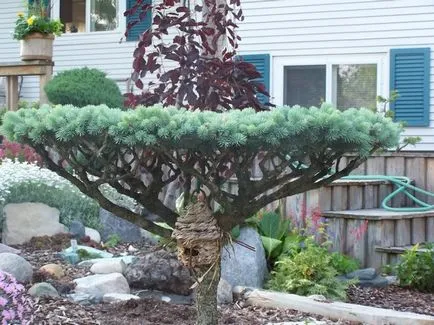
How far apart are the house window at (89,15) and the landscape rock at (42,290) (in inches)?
342

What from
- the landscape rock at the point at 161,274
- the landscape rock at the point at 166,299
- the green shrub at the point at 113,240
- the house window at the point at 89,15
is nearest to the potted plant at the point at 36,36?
the house window at the point at 89,15

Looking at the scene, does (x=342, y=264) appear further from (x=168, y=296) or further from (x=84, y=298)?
A: (x=84, y=298)

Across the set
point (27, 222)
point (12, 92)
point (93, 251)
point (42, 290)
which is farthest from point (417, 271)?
point (12, 92)

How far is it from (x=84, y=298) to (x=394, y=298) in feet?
7.01

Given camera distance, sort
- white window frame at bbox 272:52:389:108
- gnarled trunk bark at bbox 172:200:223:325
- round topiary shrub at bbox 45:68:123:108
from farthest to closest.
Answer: round topiary shrub at bbox 45:68:123:108 < white window frame at bbox 272:52:389:108 < gnarled trunk bark at bbox 172:200:223:325

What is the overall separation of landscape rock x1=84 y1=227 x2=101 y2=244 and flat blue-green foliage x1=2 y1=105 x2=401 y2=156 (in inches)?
179

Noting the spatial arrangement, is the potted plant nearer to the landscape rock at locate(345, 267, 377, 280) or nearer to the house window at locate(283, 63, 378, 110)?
the house window at locate(283, 63, 378, 110)

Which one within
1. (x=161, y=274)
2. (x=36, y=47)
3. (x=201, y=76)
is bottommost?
(x=161, y=274)

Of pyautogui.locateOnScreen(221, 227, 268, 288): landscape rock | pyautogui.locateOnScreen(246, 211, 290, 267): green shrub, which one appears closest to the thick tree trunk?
pyautogui.locateOnScreen(221, 227, 268, 288): landscape rock

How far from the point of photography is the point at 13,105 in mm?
11703

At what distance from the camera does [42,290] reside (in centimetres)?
494

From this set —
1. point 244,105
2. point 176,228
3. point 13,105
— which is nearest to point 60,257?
point 244,105

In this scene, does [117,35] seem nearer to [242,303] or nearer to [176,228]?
[242,303]

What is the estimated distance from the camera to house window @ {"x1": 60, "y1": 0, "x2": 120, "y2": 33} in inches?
525
